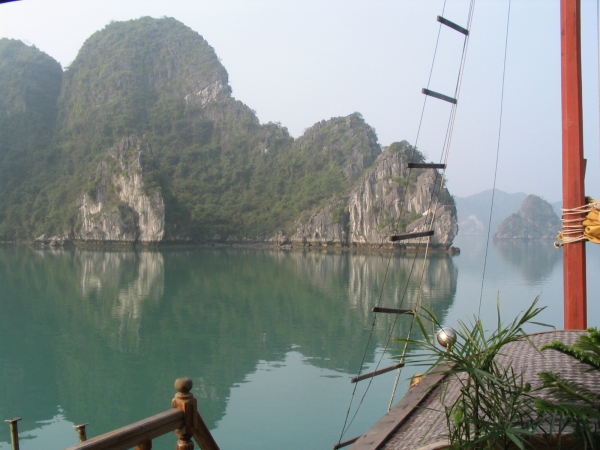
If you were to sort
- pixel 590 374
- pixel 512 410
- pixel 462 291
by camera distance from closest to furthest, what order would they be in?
pixel 512 410
pixel 590 374
pixel 462 291

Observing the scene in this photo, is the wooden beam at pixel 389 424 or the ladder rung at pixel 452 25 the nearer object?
the wooden beam at pixel 389 424

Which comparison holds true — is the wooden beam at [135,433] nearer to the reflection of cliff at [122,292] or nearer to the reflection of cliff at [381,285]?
the reflection of cliff at [381,285]

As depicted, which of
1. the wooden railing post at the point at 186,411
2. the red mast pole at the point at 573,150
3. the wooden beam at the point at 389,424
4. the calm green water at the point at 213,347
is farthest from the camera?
the calm green water at the point at 213,347

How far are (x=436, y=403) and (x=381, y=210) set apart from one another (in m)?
45.4

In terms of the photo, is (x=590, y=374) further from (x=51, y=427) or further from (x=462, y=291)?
(x=462, y=291)

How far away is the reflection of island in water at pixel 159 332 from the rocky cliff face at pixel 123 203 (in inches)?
980

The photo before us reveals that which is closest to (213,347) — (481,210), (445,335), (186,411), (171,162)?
(445,335)

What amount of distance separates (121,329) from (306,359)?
14.8 feet

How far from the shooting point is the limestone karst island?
47969 millimetres

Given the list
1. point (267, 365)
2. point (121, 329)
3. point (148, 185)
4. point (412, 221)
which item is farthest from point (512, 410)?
point (148, 185)

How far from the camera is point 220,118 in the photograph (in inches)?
2709

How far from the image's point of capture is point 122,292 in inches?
696

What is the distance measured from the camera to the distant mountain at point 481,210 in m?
135

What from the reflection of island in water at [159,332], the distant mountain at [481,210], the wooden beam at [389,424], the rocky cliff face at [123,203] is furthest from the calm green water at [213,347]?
the distant mountain at [481,210]
